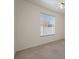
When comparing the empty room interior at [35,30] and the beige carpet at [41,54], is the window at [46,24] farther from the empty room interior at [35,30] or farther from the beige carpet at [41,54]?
the beige carpet at [41,54]

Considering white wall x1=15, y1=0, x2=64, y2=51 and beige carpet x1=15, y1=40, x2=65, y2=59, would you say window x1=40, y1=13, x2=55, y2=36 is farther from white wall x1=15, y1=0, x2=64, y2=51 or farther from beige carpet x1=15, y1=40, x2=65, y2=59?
beige carpet x1=15, y1=40, x2=65, y2=59

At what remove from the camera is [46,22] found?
7312 millimetres

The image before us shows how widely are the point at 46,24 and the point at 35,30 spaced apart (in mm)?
1627

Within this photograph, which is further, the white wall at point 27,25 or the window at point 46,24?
the window at point 46,24

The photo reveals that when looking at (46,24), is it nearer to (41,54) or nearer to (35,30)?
(35,30)

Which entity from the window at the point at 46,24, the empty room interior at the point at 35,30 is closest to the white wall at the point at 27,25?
the empty room interior at the point at 35,30

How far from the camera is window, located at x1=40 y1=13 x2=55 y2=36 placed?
6777 millimetres

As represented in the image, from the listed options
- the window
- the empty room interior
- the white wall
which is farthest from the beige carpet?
the window

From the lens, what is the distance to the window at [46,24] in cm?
678

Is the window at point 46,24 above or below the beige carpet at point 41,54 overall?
above
